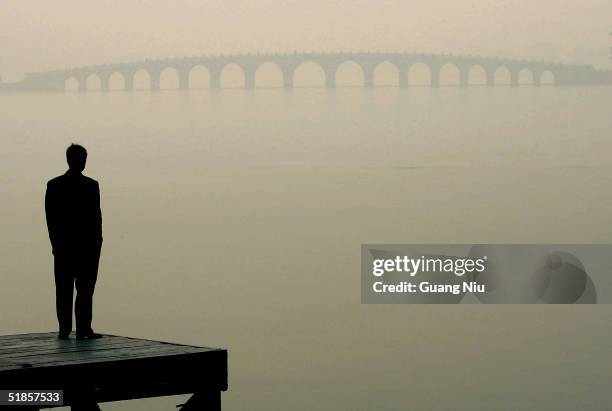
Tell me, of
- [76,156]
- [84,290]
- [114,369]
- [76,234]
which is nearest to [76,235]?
[76,234]

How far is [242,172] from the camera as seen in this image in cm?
6519

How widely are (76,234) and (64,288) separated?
45 cm

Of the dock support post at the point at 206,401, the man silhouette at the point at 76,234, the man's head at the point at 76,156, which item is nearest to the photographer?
the dock support post at the point at 206,401

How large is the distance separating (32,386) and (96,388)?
0.50 m

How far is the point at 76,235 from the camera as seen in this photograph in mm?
11227

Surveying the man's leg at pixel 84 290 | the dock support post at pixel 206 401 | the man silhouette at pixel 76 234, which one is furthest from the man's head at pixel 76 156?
the dock support post at pixel 206 401

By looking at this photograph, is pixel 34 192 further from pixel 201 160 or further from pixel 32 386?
pixel 32 386

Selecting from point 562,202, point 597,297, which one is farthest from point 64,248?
point 562,202

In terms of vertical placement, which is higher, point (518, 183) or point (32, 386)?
point (518, 183)

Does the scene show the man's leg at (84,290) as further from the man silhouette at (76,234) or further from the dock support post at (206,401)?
the dock support post at (206,401)

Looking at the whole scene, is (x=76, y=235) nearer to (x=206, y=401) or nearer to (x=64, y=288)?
(x=64, y=288)

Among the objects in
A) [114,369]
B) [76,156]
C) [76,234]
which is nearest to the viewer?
[114,369]

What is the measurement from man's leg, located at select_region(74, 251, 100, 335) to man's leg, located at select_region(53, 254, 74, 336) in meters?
0.08

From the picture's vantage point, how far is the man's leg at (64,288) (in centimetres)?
1126
